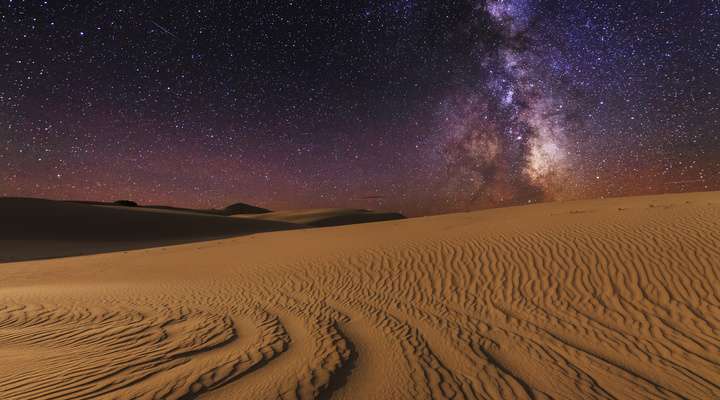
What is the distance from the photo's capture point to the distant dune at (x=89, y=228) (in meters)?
26.9

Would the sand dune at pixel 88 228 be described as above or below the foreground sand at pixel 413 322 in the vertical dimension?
above

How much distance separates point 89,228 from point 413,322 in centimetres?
3829

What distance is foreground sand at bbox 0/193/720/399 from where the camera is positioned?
4.07m

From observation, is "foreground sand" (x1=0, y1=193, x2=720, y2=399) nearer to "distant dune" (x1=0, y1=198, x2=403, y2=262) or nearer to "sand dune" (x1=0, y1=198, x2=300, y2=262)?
"distant dune" (x1=0, y1=198, x2=403, y2=262)

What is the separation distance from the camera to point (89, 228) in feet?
115

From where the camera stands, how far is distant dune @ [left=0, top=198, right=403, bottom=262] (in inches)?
1058

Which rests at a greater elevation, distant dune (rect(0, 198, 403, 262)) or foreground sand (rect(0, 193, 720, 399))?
distant dune (rect(0, 198, 403, 262))

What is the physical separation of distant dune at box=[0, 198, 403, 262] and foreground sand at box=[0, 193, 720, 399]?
15917 mm

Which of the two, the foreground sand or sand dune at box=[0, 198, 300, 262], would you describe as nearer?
the foreground sand

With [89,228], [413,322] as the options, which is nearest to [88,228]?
[89,228]

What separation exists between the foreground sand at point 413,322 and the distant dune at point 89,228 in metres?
15.9

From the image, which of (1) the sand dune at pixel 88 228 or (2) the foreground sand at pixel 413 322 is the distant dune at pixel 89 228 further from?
(2) the foreground sand at pixel 413 322

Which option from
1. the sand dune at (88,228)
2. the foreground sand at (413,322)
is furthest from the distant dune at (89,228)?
the foreground sand at (413,322)

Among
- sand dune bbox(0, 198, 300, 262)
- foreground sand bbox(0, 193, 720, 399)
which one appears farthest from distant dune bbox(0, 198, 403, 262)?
foreground sand bbox(0, 193, 720, 399)
